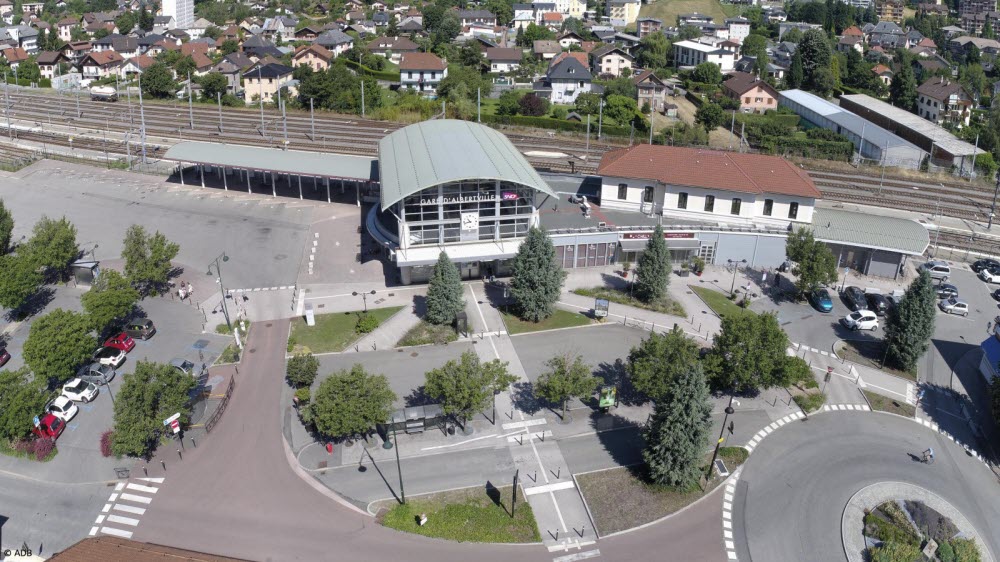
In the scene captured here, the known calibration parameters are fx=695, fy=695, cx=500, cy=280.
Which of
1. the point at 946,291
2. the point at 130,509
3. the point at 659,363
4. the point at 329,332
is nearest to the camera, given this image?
the point at 130,509

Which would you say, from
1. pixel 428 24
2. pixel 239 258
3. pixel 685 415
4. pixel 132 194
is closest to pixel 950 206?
pixel 685 415

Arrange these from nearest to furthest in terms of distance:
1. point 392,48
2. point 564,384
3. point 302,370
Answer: point 564,384 < point 302,370 < point 392,48

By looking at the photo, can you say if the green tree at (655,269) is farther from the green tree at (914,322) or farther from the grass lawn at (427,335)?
the green tree at (914,322)

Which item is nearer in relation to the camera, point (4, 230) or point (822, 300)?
point (822, 300)

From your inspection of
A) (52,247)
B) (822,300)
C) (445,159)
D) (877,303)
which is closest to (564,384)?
(445,159)

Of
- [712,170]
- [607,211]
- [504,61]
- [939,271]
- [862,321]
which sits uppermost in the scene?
[504,61]

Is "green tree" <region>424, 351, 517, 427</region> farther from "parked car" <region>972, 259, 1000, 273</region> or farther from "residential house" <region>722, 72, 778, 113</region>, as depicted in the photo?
"residential house" <region>722, 72, 778, 113</region>

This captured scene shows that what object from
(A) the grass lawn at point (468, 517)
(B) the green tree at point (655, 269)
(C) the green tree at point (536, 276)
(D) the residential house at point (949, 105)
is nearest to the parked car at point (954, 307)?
(B) the green tree at point (655, 269)

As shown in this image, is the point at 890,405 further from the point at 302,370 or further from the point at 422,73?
the point at 422,73
